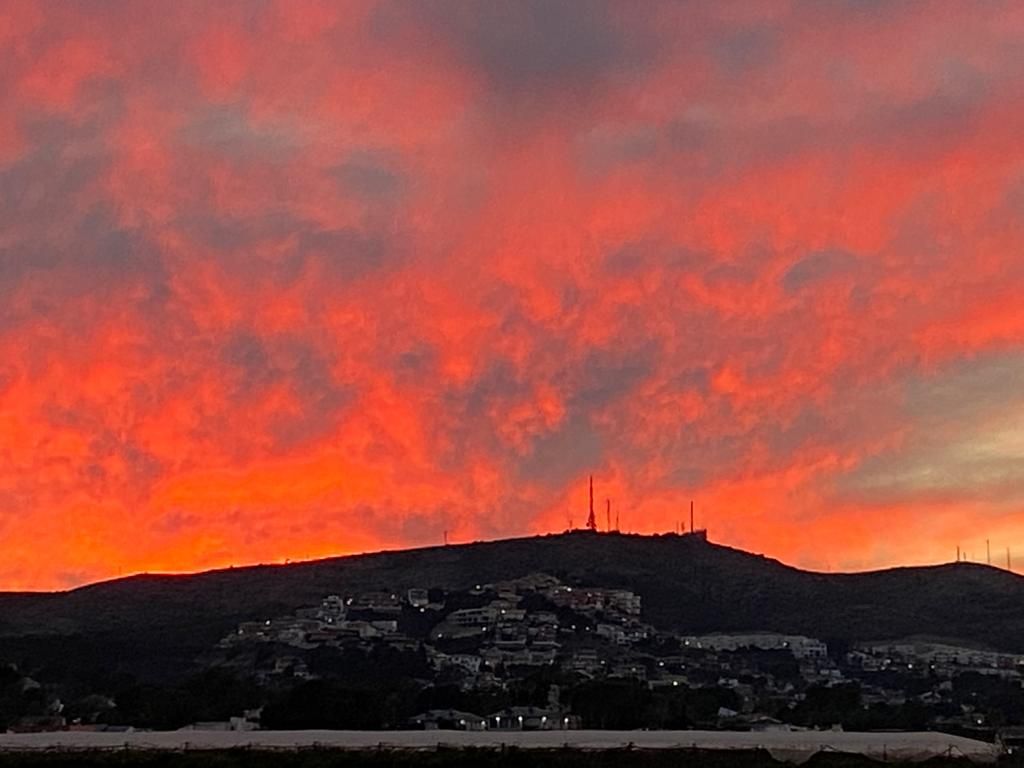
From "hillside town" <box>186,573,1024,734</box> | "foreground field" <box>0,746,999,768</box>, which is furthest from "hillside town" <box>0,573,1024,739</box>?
"foreground field" <box>0,746,999,768</box>

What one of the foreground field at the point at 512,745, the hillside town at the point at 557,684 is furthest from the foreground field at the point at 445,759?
the hillside town at the point at 557,684

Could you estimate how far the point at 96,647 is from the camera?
17562 centimetres

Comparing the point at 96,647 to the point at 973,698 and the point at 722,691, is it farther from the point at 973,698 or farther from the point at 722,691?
the point at 973,698

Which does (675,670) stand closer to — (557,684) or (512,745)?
(557,684)

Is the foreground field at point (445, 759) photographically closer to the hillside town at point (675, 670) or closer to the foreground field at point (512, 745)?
the foreground field at point (512, 745)

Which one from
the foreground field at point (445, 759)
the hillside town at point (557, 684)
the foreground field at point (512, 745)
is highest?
the hillside town at point (557, 684)

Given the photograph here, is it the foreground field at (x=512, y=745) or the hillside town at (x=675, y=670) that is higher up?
the hillside town at (x=675, y=670)

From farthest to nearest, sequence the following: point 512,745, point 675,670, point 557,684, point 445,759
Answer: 1. point 675,670
2. point 557,684
3. point 512,745
4. point 445,759

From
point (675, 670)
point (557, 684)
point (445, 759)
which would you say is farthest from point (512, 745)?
point (675, 670)

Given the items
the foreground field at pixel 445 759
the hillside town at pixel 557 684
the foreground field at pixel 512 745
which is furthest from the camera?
the hillside town at pixel 557 684

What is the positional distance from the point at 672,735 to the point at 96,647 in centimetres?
12153

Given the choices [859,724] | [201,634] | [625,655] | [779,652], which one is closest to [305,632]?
[201,634]

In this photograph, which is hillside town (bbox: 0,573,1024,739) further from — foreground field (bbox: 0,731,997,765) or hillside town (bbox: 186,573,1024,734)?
foreground field (bbox: 0,731,997,765)

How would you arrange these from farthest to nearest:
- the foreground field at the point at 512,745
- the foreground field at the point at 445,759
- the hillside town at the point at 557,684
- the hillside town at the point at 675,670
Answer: the hillside town at the point at 675,670
the hillside town at the point at 557,684
the foreground field at the point at 512,745
the foreground field at the point at 445,759
